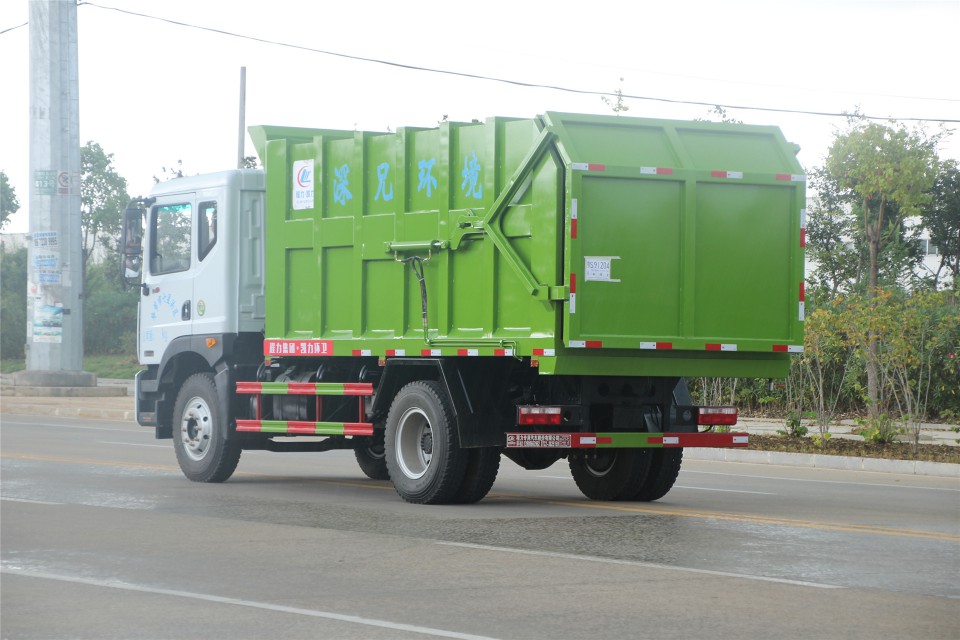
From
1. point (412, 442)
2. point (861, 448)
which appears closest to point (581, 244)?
point (412, 442)

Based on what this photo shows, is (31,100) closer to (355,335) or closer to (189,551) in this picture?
(355,335)

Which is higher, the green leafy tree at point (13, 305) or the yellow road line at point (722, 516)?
the green leafy tree at point (13, 305)

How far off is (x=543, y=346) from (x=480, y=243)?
1241mm

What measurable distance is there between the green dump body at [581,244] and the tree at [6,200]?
63050mm

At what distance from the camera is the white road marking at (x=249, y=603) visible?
22.6 feet

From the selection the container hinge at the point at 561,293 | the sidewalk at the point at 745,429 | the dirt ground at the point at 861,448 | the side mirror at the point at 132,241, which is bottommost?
the sidewalk at the point at 745,429

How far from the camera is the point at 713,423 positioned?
13.2 m

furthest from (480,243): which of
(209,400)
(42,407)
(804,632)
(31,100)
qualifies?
(31,100)

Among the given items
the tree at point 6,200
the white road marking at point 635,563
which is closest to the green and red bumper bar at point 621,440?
the white road marking at point 635,563

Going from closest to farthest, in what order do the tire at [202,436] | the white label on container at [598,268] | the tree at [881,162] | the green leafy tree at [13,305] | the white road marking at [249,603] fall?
the white road marking at [249,603] < the white label on container at [598,268] < the tire at [202,436] < the tree at [881,162] < the green leafy tree at [13,305]

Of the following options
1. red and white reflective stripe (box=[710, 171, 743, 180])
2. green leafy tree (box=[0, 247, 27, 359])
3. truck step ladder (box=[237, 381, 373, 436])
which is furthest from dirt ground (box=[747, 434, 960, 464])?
green leafy tree (box=[0, 247, 27, 359])

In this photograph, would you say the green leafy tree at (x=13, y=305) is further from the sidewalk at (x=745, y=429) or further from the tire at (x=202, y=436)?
the tire at (x=202, y=436)

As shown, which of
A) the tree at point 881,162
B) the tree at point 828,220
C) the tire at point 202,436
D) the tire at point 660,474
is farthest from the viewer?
the tree at point 828,220

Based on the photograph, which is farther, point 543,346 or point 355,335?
point 355,335
